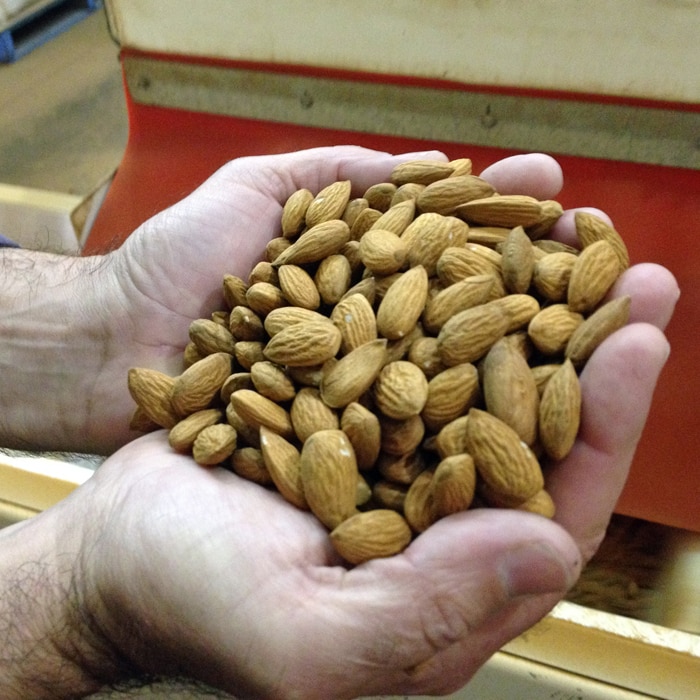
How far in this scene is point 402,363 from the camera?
0.71m

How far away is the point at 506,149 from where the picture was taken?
113cm

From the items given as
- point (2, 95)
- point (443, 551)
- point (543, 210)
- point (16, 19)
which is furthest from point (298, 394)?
point (16, 19)

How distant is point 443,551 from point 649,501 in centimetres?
60

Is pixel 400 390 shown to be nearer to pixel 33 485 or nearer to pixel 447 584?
pixel 447 584

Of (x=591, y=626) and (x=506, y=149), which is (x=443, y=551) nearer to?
(x=591, y=626)

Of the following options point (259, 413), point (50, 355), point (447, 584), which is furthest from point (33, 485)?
point (447, 584)

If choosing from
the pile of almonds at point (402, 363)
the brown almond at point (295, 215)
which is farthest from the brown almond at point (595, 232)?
the brown almond at point (295, 215)

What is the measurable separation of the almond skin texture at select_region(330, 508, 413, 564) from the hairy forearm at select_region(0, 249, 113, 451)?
537mm

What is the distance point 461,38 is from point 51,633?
942mm

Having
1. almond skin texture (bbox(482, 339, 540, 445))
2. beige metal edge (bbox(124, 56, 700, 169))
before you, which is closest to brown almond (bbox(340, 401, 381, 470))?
almond skin texture (bbox(482, 339, 540, 445))

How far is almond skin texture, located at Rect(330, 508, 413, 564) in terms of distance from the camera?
0.59 meters

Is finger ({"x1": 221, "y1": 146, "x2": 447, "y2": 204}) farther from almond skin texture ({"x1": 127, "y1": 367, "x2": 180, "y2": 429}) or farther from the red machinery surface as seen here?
almond skin texture ({"x1": 127, "y1": 367, "x2": 180, "y2": 429})

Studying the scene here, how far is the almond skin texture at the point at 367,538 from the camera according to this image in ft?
1.93

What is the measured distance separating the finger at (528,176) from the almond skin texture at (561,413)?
1.04ft
